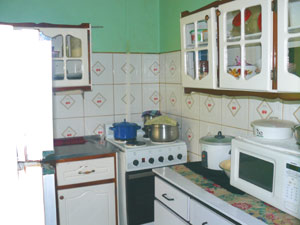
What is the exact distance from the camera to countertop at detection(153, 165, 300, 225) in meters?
1.54

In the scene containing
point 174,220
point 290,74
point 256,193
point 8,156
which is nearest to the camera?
point 8,156

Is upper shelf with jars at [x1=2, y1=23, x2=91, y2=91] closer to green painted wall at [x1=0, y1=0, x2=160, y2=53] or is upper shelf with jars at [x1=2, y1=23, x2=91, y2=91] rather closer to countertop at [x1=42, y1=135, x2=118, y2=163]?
green painted wall at [x1=0, y1=0, x2=160, y2=53]

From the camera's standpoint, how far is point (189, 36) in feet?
7.75

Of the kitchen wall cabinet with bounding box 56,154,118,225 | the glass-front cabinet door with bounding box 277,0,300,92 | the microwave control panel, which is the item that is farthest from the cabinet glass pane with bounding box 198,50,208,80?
Answer: the kitchen wall cabinet with bounding box 56,154,118,225

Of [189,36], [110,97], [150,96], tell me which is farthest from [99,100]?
[189,36]

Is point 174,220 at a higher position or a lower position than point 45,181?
lower

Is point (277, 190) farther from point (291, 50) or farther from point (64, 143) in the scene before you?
point (64, 143)

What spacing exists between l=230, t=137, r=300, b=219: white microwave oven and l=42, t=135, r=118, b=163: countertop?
131cm

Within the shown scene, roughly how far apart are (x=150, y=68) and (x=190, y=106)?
0.75m

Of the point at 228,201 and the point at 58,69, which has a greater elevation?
the point at 58,69

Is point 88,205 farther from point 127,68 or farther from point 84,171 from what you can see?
point 127,68

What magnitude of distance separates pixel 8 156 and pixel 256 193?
138cm

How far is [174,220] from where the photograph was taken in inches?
82.7

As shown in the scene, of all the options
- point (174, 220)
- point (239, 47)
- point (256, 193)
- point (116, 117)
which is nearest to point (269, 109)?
point (239, 47)
